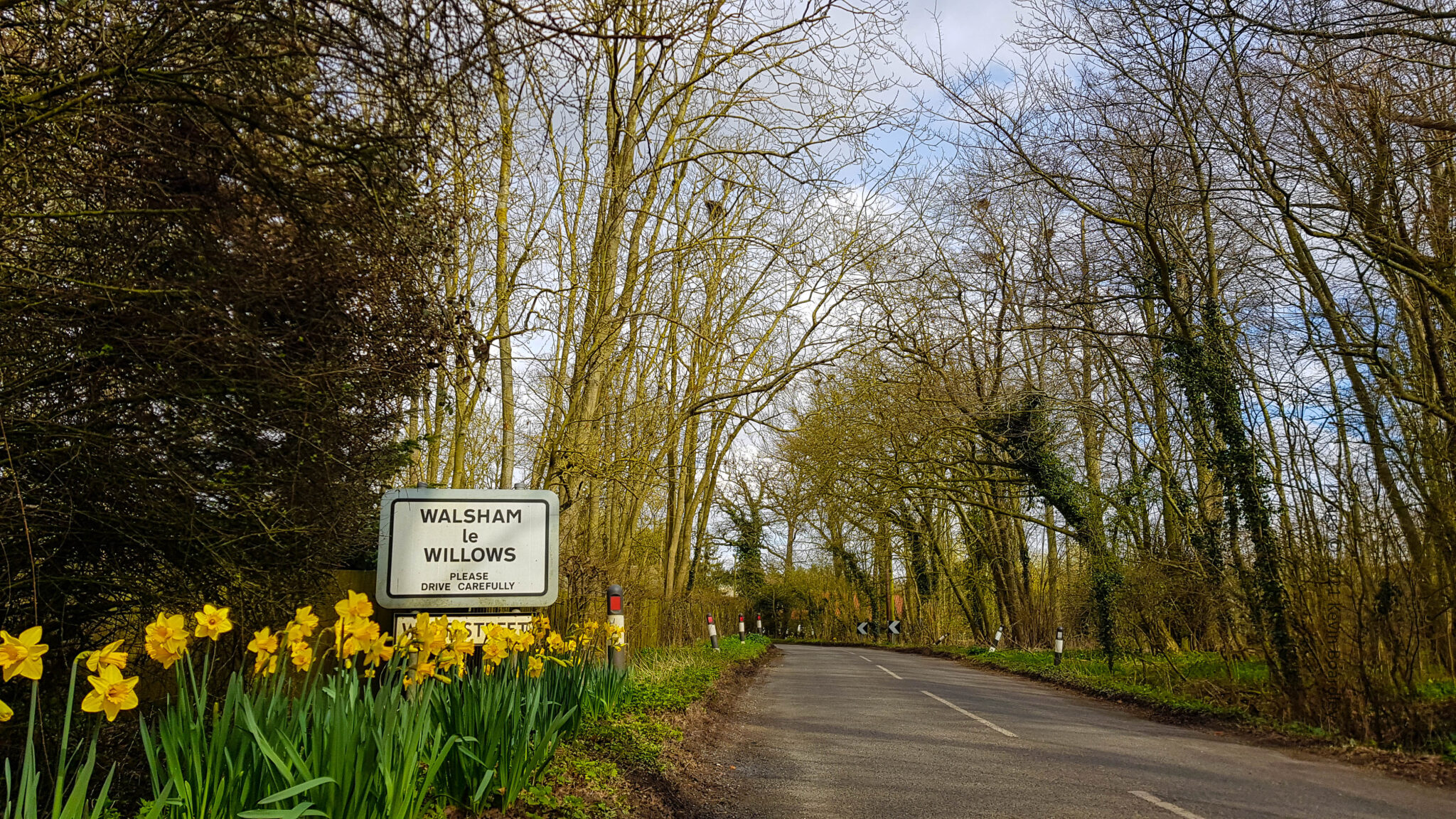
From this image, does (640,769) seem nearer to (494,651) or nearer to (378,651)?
(494,651)

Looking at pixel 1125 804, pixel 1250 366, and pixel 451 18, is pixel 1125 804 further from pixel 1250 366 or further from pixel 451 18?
pixel 1250 366

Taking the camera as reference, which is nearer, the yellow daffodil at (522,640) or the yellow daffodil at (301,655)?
the yellow daffodil at (301,655)

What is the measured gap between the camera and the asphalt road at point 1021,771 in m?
6.00

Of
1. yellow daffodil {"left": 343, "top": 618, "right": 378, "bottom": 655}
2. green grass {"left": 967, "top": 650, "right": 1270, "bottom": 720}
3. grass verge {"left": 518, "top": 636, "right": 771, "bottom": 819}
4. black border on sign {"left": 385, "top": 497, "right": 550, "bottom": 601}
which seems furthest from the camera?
green grass {"left": 967, "top": 650, "right": 1270, "bottom": 720}

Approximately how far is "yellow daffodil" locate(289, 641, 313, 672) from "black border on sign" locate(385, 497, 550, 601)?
2.05 meters

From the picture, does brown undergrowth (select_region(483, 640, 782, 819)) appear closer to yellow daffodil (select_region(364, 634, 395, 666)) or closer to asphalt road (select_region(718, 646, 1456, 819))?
asphalt road (select_region(718, 646, 1456, 819))

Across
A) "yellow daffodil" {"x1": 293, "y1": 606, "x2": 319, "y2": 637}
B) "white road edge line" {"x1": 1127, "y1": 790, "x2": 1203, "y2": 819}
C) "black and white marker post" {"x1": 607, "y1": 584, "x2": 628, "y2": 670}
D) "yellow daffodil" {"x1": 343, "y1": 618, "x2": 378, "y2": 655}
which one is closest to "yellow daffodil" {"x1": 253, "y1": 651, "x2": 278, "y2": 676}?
"yellow daffodil" {"x1": 293, "y1": 606, "x2": 319, "y2": 637}

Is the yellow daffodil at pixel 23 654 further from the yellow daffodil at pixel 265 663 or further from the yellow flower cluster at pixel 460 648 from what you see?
the yellow flower cluster at pixel 460 648

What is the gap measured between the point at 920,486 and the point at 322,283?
1942 centimetres

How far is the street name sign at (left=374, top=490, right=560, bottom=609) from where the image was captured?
6.41 metres

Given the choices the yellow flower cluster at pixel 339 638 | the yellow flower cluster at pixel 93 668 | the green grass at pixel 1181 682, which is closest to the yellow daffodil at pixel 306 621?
the yellow flower cluster at pixel 339 638

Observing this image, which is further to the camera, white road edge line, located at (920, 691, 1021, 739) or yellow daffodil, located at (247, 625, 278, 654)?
white road edge line, located at (920, 691, 1021, 739)

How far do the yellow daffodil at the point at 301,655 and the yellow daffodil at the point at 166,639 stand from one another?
769mm

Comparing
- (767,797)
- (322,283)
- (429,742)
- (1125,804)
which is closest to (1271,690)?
(1125,804)
